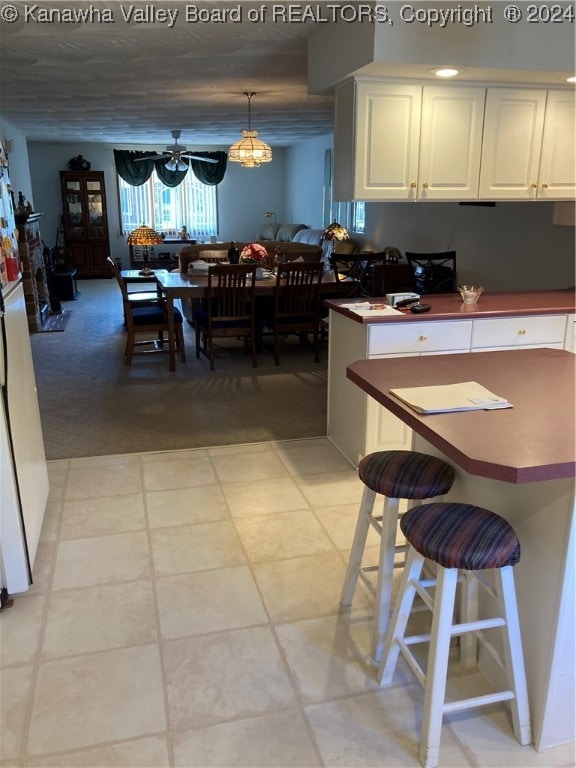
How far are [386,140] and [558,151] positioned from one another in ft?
3.56

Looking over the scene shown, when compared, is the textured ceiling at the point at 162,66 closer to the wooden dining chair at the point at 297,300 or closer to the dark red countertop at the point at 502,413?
the wooden dining chair at the point at 297,300

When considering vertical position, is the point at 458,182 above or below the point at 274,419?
above

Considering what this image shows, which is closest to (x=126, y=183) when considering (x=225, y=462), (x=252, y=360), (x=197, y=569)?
(x=252, y=360)

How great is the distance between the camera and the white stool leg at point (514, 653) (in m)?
1.62

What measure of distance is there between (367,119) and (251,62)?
61.3 inches

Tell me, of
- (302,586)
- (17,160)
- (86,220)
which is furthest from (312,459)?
(86,220)

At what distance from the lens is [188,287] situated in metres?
5.12

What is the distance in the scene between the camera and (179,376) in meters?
5.23

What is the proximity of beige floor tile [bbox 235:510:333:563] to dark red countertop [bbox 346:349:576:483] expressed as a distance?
2.99 ft

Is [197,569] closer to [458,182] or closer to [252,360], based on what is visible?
[458,182]

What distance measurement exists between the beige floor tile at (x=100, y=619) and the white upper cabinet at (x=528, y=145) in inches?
113

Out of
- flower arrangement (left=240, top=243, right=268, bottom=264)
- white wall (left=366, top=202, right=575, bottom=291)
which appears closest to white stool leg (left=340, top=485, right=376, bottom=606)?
white wall (left=366, top=202, right=575, bottom=291)

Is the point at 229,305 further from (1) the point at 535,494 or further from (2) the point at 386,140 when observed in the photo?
(1) the point at 535,494

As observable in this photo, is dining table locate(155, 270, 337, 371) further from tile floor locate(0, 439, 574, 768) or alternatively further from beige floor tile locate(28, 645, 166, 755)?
beige floor tile locate(28, 645, 166, 755)
